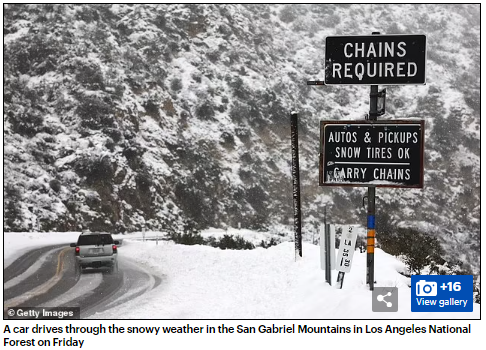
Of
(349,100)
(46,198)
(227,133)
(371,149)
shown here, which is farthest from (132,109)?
(371,149)

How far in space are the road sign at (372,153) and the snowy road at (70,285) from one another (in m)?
5.85

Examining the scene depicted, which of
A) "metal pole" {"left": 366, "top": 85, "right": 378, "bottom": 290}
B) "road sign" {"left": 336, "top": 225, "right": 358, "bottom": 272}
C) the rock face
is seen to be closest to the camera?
"metal pole" {"left": 366, "top": 85, "right": 378, "bottom": 290}

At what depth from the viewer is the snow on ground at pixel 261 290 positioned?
9383 mm

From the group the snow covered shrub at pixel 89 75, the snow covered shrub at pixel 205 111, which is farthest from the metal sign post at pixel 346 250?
the snow covered shrub at pixel 89 75

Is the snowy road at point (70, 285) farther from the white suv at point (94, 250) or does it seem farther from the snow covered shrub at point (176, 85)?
the snow covered shrub at point (176, 85)

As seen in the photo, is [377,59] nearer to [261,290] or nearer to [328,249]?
[328,249]

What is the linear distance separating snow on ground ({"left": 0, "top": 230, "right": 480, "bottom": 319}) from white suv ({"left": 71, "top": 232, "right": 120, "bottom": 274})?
1989 mm


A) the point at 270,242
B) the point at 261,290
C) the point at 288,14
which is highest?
the point at 288,14

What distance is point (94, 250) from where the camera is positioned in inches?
643

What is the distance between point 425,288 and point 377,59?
410 cm

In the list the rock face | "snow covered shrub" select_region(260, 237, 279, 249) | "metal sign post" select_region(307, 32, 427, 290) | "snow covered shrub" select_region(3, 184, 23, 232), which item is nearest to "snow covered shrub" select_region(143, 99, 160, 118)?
the rock face

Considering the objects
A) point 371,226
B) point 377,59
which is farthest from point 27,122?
point 377,59

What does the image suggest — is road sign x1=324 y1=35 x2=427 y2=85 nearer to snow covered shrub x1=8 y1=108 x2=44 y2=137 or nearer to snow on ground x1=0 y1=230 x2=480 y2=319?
snow on ground x1=0 y1=230 x2=480 y2=319

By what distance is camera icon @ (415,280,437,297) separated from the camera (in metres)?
8.19
